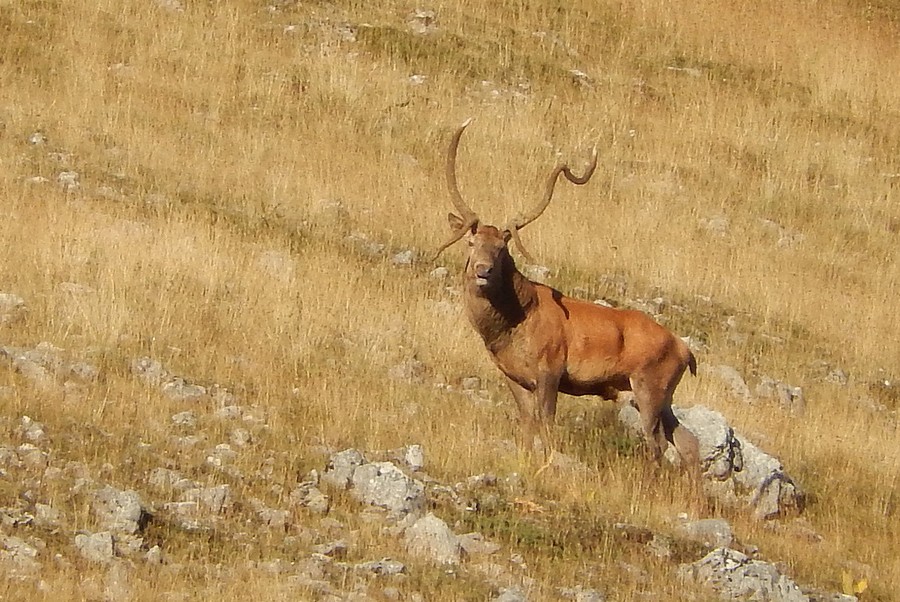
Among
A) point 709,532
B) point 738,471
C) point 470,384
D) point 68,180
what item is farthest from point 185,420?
point 68,180

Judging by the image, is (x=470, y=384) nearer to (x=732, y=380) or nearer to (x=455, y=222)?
A: (x=455, y=222)

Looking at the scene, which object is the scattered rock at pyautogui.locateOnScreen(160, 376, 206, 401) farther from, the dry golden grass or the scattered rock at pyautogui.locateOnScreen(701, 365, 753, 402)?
the scattered rock at pyautogui.locateOnScreen(701, 365, 753, 402)

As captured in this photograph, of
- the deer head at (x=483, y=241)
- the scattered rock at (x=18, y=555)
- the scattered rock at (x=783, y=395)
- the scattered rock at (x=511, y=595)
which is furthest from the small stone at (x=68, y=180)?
the scattered rock at (x=511, y=595)

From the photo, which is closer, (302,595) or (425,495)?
(302,595)

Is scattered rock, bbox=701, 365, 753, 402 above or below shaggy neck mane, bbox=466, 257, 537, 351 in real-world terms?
below

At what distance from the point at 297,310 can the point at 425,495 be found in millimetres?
4359

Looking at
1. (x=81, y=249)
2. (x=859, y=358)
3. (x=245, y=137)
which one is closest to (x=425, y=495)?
(x=81, y=249)

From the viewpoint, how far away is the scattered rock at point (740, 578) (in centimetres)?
1085

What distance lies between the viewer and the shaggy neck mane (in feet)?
43.5

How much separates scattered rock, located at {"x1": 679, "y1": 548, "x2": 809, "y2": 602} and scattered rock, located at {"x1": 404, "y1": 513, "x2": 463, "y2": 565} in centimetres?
142

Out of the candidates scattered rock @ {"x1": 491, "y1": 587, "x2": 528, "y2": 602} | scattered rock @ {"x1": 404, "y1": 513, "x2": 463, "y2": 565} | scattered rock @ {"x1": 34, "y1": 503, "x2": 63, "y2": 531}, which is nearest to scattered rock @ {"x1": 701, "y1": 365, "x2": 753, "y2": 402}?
scattered rock @ {"x1": 404, "y1": 513, "x2": 463, "y2": 565}

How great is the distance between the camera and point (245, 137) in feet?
66.5

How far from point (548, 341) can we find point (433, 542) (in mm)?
2891

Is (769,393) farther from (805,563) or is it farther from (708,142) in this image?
(708,142)
